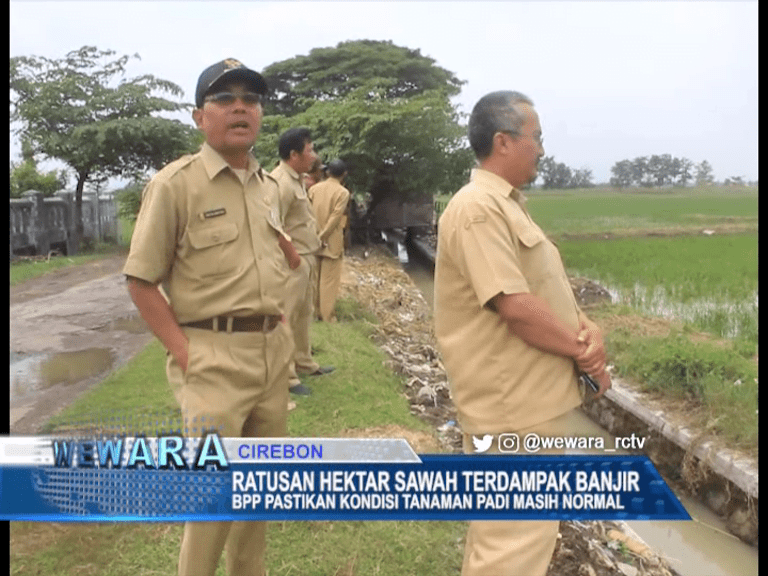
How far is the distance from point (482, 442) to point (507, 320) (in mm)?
399

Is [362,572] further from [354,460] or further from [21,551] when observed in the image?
[21,551]

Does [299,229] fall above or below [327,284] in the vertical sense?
above

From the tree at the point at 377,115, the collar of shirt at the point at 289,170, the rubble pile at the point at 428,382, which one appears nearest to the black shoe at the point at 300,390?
the rubble pile at the point at 428,382

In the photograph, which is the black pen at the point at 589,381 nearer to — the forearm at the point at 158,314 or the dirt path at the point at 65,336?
the forearm at the point at 158,314

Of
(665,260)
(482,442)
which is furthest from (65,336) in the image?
(665,260)

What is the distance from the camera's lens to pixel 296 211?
432 cm

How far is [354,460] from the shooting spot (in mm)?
2283

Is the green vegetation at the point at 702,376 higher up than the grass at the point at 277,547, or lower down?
higher up

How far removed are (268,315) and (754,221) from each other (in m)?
1.70

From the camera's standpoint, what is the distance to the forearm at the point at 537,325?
1.84 metres

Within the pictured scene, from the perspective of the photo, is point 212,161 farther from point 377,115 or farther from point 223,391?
point 377,115

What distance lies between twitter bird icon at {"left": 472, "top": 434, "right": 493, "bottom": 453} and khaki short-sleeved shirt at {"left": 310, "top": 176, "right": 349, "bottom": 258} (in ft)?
11.4

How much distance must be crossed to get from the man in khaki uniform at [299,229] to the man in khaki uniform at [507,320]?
6.61 feet

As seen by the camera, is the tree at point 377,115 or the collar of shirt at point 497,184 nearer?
the collar of shirt at point 497,184
